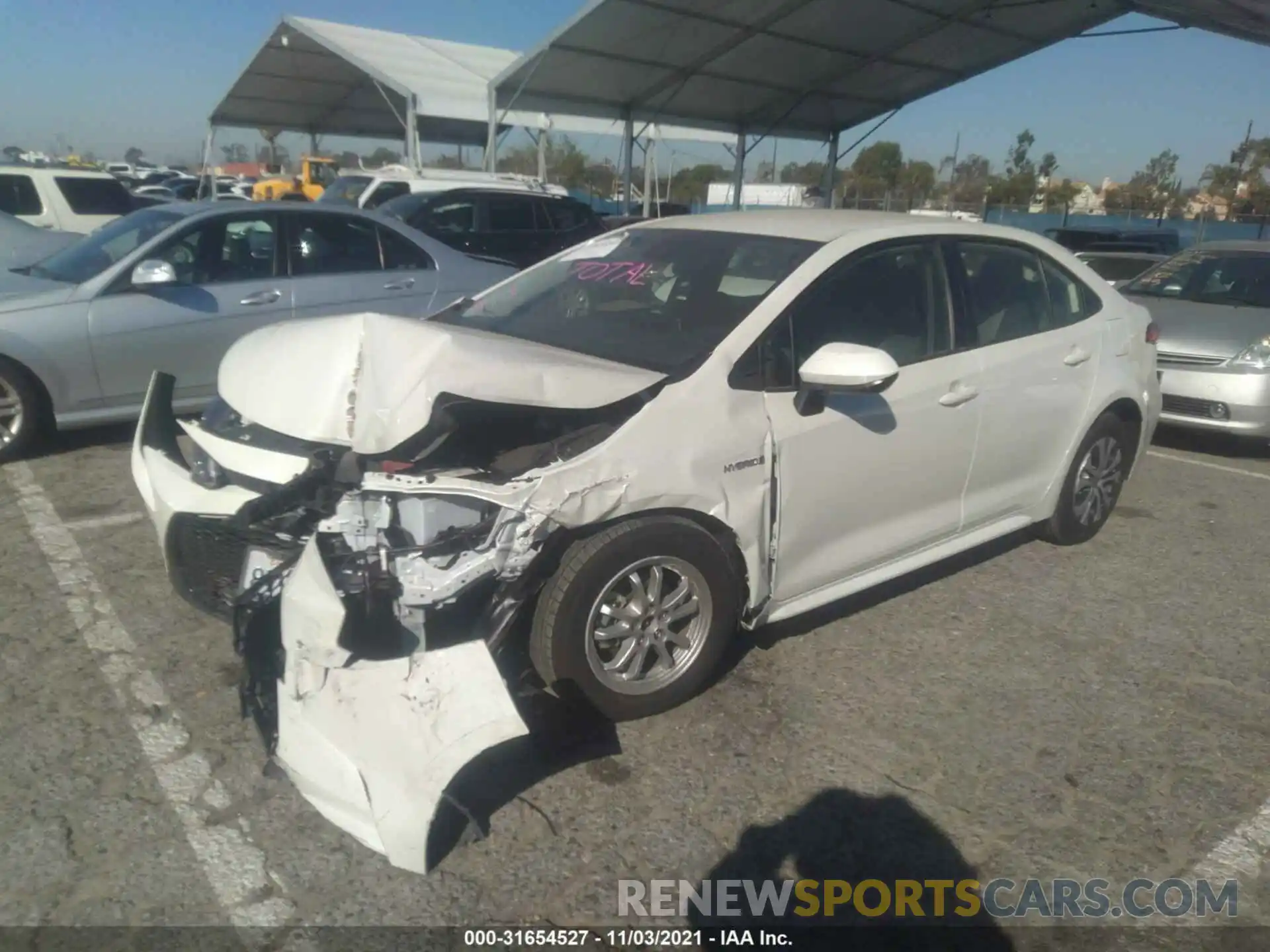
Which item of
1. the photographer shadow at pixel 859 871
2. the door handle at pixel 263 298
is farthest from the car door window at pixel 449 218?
the photographer shadow at pixel 859 871

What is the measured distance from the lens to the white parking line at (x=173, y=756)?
2408 mm

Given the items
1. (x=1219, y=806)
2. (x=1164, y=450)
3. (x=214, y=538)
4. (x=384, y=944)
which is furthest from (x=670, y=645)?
(x=1164, y=450)

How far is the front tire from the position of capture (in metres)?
2.85

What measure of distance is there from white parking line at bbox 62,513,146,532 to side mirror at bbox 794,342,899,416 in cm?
368

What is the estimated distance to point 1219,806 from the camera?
294 cm

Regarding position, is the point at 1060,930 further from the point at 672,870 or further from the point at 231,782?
the point at 231,782

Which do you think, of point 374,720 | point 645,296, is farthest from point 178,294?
point 374,720

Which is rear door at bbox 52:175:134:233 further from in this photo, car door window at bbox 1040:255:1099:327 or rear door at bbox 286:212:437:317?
car door window at bbox 1040:255:1099:327

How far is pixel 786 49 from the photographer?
14000 mm

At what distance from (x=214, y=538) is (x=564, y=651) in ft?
3.90

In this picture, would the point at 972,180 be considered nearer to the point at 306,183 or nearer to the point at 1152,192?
the point at 1152,192

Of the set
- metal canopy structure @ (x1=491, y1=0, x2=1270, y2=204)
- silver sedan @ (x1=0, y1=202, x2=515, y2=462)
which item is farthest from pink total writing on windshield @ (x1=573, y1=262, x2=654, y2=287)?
metal canopy structure @ (x1=491, y1=0, x2=1270, y2=204)

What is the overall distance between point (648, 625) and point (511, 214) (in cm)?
987

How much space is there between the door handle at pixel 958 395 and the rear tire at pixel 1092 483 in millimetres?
1061
